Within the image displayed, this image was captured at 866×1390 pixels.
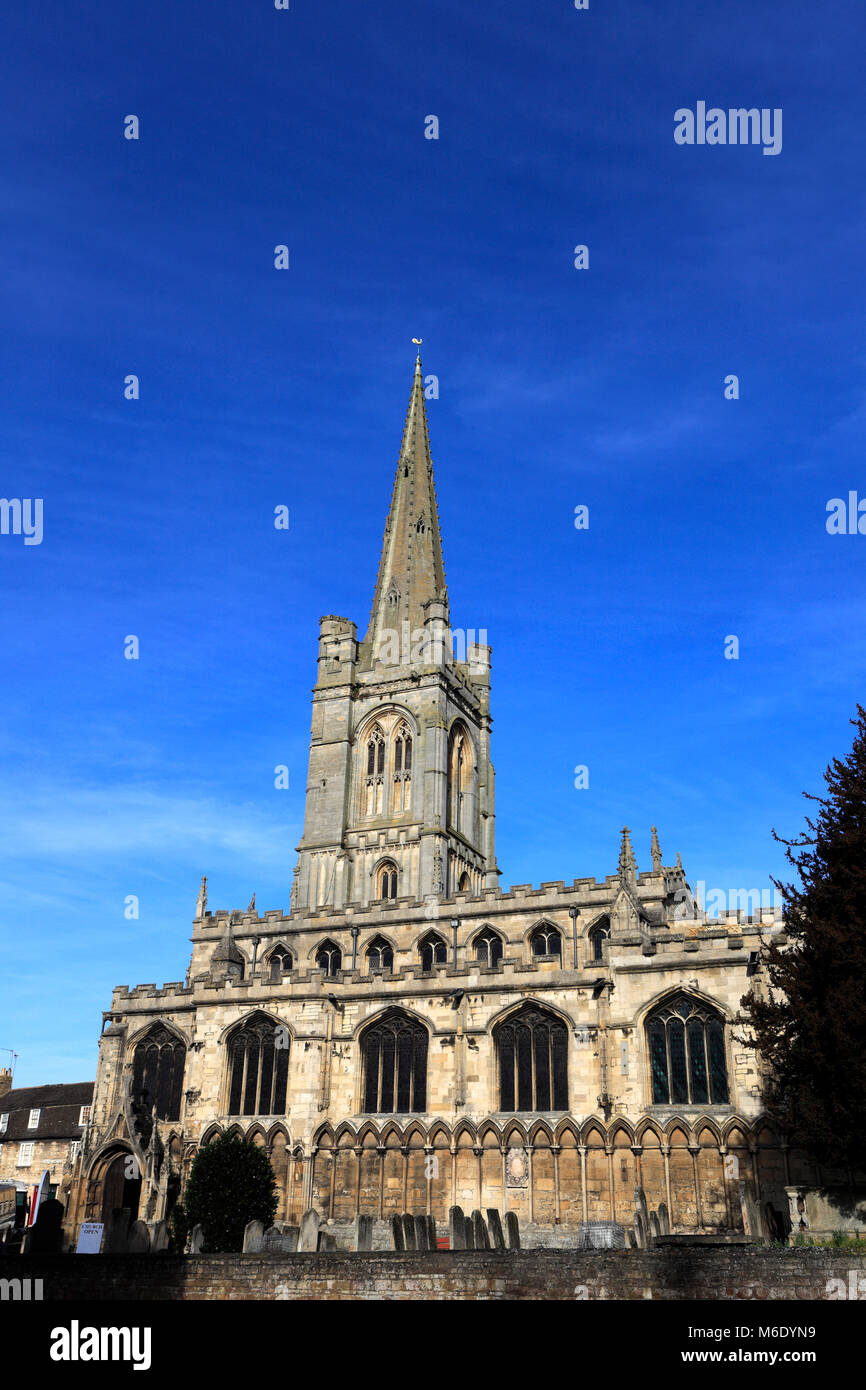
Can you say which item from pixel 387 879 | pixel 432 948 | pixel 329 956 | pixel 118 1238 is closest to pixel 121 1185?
pixel 118 1238

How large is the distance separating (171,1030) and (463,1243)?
21.5m

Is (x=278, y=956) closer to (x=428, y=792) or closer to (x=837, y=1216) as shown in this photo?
(x=428, y=792)

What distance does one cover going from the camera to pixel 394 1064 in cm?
3516

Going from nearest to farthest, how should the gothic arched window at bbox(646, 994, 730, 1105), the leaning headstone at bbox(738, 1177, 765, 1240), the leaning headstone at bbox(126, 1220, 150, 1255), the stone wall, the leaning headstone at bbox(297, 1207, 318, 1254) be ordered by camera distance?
1. the stone wall
2. the leaning headstone at bbox(297, 1207, 318, 1254)
3. the leaning headstone at bbox(126, 1220, 150, 1255)
4. the leaning headstone at bbox(738, 1177, 765, 1240)
5. the gothic arched window at bbox(646, 994, 730, 1105)

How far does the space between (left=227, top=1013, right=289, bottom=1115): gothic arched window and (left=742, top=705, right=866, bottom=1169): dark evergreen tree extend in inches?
644

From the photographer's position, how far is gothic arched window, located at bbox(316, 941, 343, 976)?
159 feet

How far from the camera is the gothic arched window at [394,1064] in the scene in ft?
113

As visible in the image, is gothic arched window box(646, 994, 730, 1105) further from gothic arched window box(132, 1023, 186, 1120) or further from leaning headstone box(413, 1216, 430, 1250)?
gothic arched window box(132, 1023, 186, 1120)

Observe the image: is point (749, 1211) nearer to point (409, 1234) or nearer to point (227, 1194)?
point (409, 1234)

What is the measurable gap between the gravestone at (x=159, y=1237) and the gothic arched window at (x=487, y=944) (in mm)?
20863

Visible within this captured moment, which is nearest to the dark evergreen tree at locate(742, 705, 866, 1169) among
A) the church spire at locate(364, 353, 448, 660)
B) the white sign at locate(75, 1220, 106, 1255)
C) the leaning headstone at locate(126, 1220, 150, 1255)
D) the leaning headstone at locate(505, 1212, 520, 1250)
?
the leaning headstone at locate(505, 1212, 520, 1250)

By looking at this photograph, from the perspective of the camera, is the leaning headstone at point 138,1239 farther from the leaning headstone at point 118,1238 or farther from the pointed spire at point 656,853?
the pointed spire at point 656,853

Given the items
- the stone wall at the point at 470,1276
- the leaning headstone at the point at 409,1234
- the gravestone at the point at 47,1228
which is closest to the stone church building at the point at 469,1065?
the gravestone at the point at 47,1228
